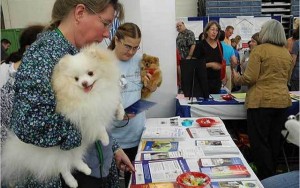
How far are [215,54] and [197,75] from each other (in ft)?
2.26

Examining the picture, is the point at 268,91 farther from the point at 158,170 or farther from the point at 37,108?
the point at 37,108

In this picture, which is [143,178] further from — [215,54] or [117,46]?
[215,54]

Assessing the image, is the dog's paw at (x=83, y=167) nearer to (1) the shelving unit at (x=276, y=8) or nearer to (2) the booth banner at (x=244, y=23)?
(2) the booth banner at (x=244, y=23)

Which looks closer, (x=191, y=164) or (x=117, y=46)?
(x=191, y=164)

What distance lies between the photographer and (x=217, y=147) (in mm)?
1775

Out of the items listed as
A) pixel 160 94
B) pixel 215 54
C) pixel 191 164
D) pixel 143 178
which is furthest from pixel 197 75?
pixel 143 178

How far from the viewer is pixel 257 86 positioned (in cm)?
286

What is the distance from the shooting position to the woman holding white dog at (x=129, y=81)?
1915 millimetres

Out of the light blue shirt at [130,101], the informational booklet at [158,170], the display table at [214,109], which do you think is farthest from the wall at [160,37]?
the informational booklet at [158,170]

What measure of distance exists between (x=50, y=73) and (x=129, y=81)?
41.0 inches

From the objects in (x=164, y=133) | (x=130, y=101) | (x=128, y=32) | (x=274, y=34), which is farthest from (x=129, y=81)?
(x=274, y=34)

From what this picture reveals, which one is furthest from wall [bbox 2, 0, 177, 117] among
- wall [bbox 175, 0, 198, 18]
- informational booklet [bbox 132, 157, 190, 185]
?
wall [bbox 175, 0, 198, 18]

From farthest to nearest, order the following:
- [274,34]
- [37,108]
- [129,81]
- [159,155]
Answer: [274,34] < [129,81] < [159,155] < [37,108]

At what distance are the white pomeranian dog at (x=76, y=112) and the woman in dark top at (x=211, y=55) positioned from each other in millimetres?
2419
